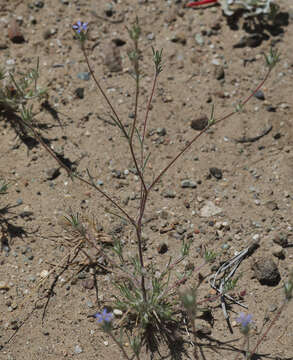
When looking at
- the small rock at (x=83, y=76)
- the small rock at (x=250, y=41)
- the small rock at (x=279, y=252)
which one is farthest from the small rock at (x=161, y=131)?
the small rock at (x=279, y=252)

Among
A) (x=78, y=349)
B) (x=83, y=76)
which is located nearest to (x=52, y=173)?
(x=83, y=76)

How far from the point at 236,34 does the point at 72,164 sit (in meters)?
2.03

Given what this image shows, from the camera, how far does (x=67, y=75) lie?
13.7 feet

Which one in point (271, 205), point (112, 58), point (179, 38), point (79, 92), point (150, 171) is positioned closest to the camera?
point (271, 205)

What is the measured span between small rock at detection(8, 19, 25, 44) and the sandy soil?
0.19 ft

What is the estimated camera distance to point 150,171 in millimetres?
3691

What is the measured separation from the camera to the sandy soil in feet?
9.96

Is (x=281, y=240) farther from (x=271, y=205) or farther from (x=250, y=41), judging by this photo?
(x=250, y=41)

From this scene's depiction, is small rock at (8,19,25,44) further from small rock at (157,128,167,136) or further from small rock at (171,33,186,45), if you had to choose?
small rock at (157,128,167,136)

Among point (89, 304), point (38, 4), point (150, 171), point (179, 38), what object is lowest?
point (89, 304)

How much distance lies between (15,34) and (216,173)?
2.30 m

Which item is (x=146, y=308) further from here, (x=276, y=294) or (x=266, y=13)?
(x=266, y=13)

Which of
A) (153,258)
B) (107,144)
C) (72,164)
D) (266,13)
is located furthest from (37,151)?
(266,13)

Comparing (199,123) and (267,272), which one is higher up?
(199,123)
